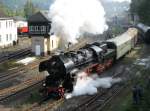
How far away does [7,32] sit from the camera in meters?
59.1

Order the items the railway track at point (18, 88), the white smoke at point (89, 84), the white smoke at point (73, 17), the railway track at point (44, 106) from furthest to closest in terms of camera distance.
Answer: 1. the white smoke at point (73, 17)
2. the white smoke at point (89, 84)
3. the railway track at point (18, 88)
4. the railway track at point (44, 106)

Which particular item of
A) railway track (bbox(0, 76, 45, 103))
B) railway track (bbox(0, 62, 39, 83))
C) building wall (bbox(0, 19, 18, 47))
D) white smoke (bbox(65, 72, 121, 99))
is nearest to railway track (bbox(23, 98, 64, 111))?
white smoke (bbox(65, 72, 121, 99))

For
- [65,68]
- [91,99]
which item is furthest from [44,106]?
[91,99]

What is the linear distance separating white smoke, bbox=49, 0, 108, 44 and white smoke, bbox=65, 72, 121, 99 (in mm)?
4761

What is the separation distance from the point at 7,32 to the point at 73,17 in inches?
1162

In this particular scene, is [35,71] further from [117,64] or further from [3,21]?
[3,21]

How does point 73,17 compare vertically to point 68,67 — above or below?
above

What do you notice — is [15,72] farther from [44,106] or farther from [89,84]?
[44,106]

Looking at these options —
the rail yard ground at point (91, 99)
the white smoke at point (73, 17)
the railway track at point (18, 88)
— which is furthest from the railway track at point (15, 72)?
the white smoke at point (73, 17)

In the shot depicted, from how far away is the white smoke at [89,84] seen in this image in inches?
1044

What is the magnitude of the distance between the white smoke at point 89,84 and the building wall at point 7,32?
2931 cm

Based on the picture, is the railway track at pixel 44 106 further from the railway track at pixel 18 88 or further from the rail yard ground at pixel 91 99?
the railway track at pixel 18 88

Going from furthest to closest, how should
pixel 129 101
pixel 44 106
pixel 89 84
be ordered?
1. pixel 89 84
2. pixel 129 101
3. pixel 44 106

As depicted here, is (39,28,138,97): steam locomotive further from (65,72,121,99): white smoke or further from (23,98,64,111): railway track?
(23,98,64,111): railway track
